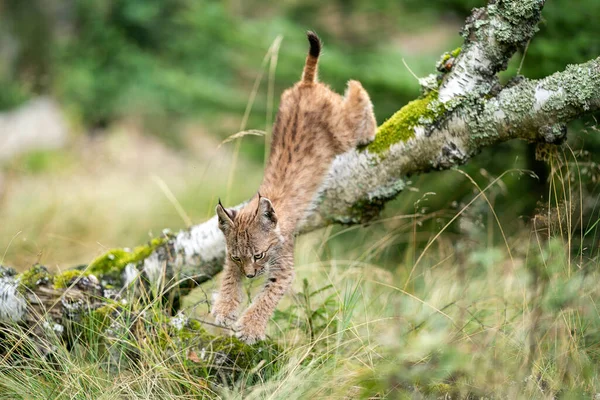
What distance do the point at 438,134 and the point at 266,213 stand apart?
1.08 m

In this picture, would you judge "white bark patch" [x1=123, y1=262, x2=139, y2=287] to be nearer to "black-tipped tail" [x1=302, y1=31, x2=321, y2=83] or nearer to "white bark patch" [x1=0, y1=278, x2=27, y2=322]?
"white bark patch" [x1=0, y1=278, x2=27, y2=322]

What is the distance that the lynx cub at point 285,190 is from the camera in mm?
3537

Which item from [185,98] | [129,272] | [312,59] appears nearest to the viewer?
[129,272]

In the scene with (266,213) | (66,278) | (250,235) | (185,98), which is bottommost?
(66,278)

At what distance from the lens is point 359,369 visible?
3072 millimetres

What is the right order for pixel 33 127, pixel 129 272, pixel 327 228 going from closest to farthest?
1. pixel 129 272
2. pixel 327 228
3. pixel 33 127

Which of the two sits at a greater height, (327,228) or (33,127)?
(33,127)

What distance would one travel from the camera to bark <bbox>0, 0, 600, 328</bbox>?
3484 millimetres

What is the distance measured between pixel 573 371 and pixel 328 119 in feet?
7.01

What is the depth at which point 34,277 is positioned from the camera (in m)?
3.62

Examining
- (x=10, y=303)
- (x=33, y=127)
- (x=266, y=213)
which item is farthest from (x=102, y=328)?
(x=33, y=127)

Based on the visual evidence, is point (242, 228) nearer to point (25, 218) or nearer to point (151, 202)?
point (25, 218)

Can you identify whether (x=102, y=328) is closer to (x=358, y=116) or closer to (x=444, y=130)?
(x=358, y=116)

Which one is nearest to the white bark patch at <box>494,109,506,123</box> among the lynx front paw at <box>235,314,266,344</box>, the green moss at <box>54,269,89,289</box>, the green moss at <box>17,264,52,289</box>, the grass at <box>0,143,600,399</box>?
the grass at <box>0,143,600,399</box>
